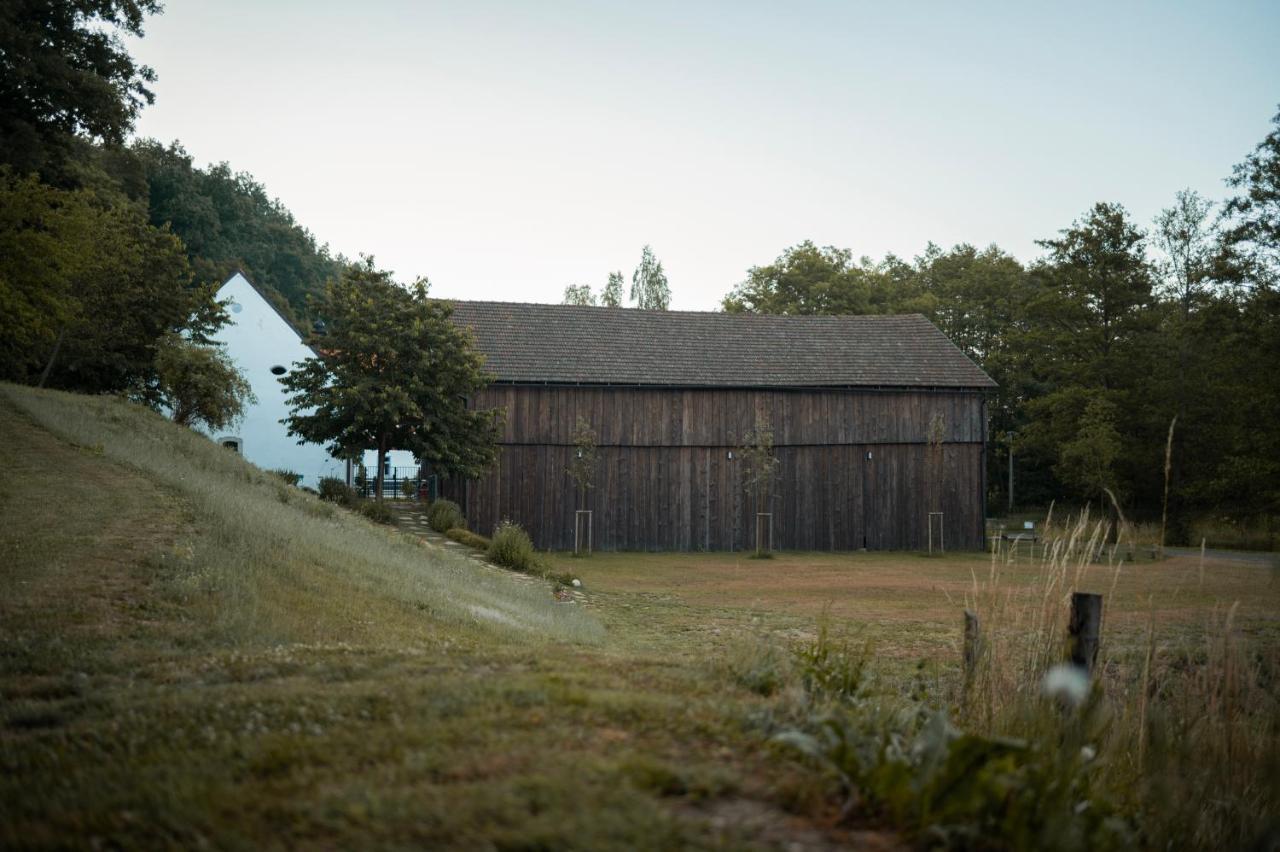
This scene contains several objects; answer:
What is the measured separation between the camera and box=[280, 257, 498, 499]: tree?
2358 centimetres

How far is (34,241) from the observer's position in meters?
16.6

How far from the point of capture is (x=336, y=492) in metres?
23.2

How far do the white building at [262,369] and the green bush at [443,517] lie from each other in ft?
39.6

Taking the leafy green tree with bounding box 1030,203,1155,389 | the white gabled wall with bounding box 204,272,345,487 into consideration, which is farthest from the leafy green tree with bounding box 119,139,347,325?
the leafy green tree with bounding box 1030,203,1155,389

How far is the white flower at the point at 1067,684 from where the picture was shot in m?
5.47

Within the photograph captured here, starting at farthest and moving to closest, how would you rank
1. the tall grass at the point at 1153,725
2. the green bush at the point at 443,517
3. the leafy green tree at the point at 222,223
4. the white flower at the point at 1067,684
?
the leafy green tree at the point at 222,223
the green bush at the point at 443,517
the white flower at the point at 1067,684
the tall grass at the point at 1153,725

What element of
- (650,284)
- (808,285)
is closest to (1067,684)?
(808,285)

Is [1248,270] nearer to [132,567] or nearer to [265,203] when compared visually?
[132,567]

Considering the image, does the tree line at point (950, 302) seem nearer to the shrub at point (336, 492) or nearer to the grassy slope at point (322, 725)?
the shrub at point (336, 492)

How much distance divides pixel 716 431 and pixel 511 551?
12665 mm

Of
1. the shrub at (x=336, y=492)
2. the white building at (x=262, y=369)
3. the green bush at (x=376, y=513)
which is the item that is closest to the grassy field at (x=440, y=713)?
the green bush at (x=376, y=513)

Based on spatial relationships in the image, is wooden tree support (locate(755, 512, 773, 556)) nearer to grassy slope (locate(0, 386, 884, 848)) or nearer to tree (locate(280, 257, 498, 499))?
tree (locate(280, 257, 498, 499))

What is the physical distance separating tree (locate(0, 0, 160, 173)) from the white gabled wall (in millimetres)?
10995

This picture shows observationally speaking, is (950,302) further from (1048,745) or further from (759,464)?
(1048,745)
